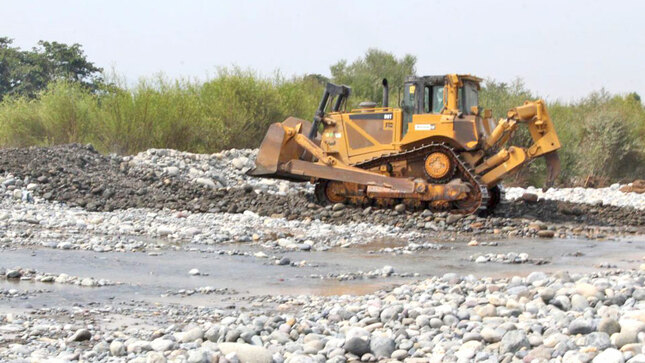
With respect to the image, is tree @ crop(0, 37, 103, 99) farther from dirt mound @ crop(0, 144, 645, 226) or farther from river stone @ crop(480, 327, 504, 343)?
river stone @ crop(480, 327, 504, 343)

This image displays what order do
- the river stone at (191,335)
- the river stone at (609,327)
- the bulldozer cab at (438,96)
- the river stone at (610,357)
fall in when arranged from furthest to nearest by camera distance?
the bulldozer cab at (438,96)
the river stone at (191,335)
the river stone at (609,327)
the river stone at (610,357)

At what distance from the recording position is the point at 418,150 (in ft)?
58.6

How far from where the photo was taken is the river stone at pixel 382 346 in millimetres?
6188

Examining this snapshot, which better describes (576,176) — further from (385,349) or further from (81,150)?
(385,349)

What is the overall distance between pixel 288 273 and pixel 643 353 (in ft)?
20.0

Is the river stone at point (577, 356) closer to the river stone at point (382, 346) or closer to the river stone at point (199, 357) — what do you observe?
the river stone at point (382, 346)

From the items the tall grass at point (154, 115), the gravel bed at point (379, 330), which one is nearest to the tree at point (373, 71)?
the tall grass at point (154, 115)

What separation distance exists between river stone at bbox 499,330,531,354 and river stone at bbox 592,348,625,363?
0.59 m

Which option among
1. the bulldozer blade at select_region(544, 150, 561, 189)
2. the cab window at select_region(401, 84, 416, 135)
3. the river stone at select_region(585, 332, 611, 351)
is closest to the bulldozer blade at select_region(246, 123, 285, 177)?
the cab window at select_region(401, 84, 416, 135)

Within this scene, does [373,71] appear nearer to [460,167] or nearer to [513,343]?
[460,167]

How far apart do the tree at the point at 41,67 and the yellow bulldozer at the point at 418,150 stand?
30.1 meters

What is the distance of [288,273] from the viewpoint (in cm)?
1109

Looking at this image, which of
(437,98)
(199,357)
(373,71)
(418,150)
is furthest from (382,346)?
(373,71)

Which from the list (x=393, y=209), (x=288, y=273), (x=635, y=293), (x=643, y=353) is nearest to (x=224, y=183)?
(x=393, y=209)
